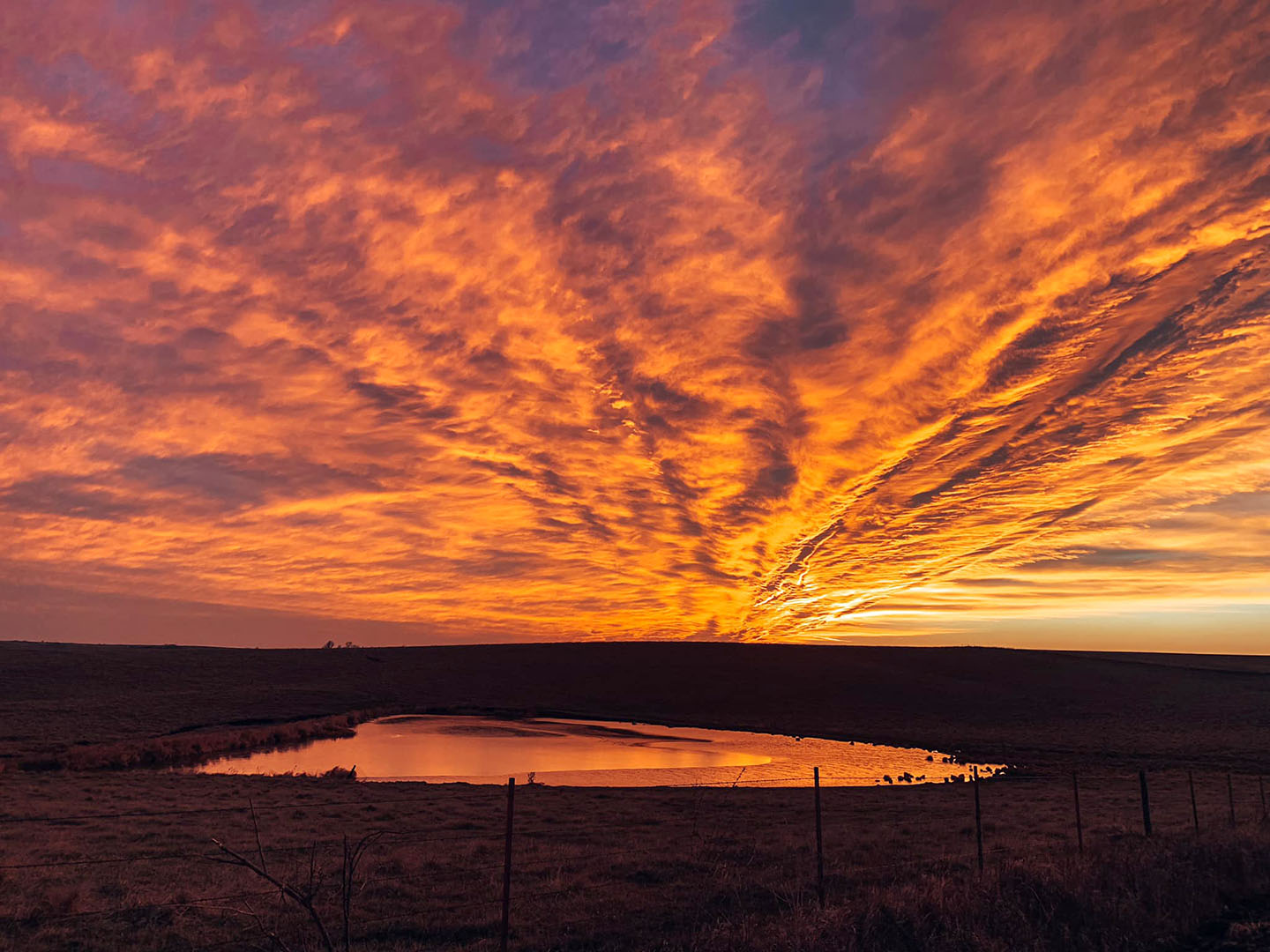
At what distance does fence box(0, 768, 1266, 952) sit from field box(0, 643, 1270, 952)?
0.32 ft

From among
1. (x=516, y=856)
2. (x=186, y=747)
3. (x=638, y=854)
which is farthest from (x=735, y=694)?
(x=516, y=856)

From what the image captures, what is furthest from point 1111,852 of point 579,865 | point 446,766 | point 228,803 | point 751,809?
point 446,766

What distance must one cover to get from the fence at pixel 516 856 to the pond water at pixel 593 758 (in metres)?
7.69

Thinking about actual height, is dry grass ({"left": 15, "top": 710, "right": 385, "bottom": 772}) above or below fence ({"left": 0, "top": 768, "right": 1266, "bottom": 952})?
below

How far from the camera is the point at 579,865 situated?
56.6 feet

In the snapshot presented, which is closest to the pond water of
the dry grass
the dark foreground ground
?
the dry grass

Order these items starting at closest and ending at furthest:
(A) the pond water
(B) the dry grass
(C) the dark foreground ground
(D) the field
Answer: (D) the field → (B) the dry grass → (A) the pond water → (C) the dark foreground ground

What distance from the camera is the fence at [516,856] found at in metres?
12.6

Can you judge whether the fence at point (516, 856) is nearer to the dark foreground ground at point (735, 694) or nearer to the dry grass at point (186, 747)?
the dry grass at point (186, 747)

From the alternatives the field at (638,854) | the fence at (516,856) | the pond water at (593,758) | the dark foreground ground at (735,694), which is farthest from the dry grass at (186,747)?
the fence at (516,856)

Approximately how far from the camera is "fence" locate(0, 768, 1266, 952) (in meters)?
12.6

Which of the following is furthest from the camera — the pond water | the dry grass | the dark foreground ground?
the dark foreground ground

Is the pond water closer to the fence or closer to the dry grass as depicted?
the dry grass

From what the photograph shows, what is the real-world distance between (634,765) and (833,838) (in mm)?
24367
